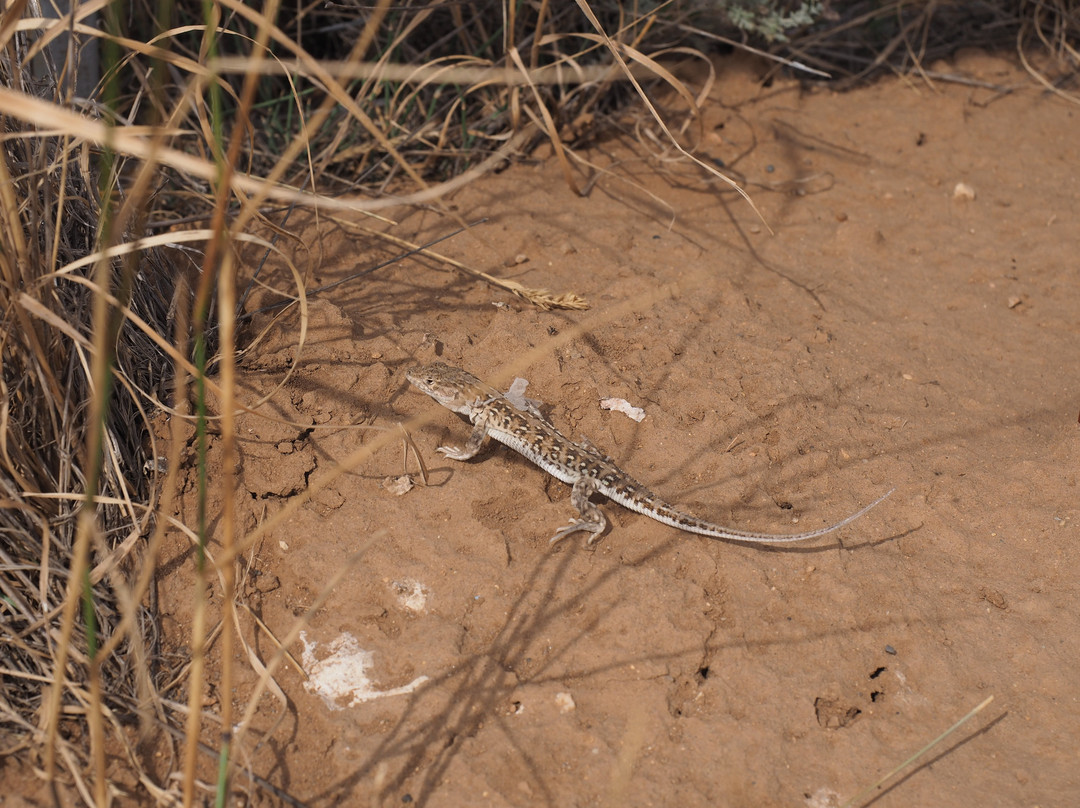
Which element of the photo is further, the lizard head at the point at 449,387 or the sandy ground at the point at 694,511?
the lizard head at the point at 449,387

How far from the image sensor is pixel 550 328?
167 inches

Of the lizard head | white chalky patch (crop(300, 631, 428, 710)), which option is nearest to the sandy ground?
white chalky patch (crop(300, 631, 428, 710))

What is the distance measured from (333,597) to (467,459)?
920mm

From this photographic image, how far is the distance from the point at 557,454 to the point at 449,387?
1.95ft

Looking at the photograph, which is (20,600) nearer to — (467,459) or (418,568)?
(418,568)

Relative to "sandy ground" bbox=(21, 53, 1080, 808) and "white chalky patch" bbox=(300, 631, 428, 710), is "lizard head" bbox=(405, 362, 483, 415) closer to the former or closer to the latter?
"sandy ground" bbox=(21, 53, 1080, 808)

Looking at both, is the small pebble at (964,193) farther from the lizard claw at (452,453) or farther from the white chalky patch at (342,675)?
the white chalky patch at (342,675)

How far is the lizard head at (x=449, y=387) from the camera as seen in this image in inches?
150

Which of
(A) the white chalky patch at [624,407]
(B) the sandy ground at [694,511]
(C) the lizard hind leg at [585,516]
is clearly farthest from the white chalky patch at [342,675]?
(A) the white chalky patch at [624,407]

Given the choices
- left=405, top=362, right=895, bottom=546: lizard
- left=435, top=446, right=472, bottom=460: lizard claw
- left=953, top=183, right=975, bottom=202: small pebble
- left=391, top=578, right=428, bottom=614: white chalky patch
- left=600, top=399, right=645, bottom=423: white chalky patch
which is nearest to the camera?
left=391, top=578, right=428, bottom=614: white chalky patch

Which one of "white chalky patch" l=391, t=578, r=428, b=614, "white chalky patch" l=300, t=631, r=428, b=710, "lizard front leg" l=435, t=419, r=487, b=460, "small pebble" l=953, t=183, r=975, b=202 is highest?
"small pebble" l=953, t=183, r=975, b=202

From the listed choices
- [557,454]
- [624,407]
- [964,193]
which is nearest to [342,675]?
[557,454]

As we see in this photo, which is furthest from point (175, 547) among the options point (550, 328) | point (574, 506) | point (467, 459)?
point (550, 328)

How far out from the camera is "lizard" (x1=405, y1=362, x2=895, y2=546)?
11.3 feet
